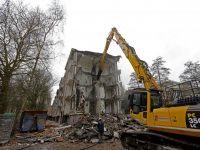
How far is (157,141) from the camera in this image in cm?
462

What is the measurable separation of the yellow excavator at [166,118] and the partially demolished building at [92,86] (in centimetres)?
1270

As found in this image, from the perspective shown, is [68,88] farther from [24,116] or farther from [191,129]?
[191,129]

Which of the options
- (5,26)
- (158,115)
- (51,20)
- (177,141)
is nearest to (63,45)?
(51,20)

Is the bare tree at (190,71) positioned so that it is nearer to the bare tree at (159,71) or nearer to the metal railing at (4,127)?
the bare tree at (159,71)

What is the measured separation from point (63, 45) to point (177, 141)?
40.6ft

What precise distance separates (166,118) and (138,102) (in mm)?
2038

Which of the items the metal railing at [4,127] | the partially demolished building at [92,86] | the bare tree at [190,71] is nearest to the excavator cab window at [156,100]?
the metal railing at [4,127]

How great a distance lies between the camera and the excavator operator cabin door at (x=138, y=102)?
18.9ft

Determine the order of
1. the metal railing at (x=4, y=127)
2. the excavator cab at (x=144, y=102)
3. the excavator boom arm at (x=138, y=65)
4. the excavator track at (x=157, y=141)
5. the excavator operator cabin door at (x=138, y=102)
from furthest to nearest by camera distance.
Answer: the metal railing at (x=4, y=127) < the excavator boom arm at (x=138, y=65) < the excavator operator cabin door at (x=138, y=102) < the excavator cab at (x=144, y=102) < the excavator track at (x=157, y=141)

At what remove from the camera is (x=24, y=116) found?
1142cm

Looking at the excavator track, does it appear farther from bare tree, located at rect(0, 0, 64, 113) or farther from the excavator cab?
bare tree, located at rect(0, 0, 64, 113)

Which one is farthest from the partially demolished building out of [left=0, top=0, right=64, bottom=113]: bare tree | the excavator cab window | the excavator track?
the excavator cab window

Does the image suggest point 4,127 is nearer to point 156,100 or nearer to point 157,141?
point 157,141

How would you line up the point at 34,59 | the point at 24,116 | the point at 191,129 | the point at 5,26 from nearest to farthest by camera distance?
the point at 191,129 < the point at 5,26 < the point at 34,59 < the point at 24,116
